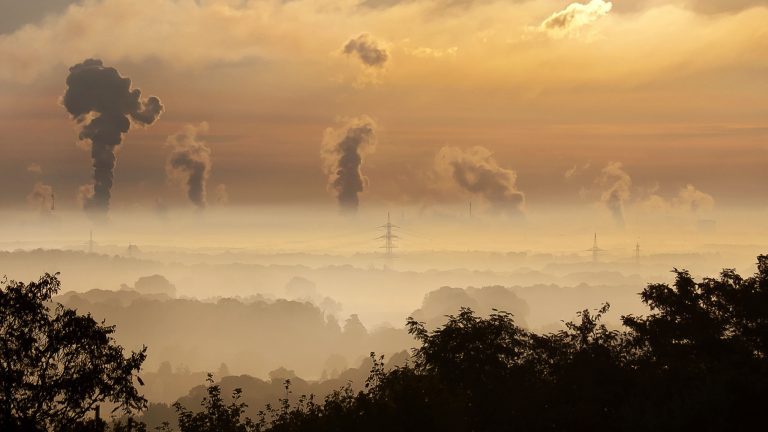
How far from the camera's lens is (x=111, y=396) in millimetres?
46125

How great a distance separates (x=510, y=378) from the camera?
6694cm

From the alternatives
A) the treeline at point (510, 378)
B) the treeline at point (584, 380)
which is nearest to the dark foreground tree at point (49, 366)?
the treeline at point (510, 378)

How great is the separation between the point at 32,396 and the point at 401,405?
2002 cm

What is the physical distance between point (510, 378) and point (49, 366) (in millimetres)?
35381

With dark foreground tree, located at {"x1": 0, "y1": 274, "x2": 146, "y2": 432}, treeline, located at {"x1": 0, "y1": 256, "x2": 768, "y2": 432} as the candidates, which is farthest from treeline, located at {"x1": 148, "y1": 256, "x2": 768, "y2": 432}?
dark foreground tree, located at {"x1": 0, "y1": 274, "x2": 146, "y2": 432}

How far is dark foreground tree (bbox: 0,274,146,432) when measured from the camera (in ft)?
141

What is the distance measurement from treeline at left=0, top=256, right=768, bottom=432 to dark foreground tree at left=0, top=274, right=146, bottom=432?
0.21 feet

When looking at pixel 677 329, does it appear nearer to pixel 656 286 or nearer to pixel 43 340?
pixel 656 286

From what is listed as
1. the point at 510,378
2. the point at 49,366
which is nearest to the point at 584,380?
the point at 510,378

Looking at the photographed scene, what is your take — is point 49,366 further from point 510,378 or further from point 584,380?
point 584,380

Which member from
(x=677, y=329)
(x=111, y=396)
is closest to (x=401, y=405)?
(x=111, y=396)

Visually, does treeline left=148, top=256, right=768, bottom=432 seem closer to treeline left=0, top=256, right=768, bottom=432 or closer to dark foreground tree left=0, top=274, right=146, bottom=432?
treeline left=0, top=256, right=768, bottom=432

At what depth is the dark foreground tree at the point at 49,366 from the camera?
42.9 meters

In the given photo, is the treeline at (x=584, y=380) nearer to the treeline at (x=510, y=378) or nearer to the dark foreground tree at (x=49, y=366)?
the treeline at (x=510, y=378)
